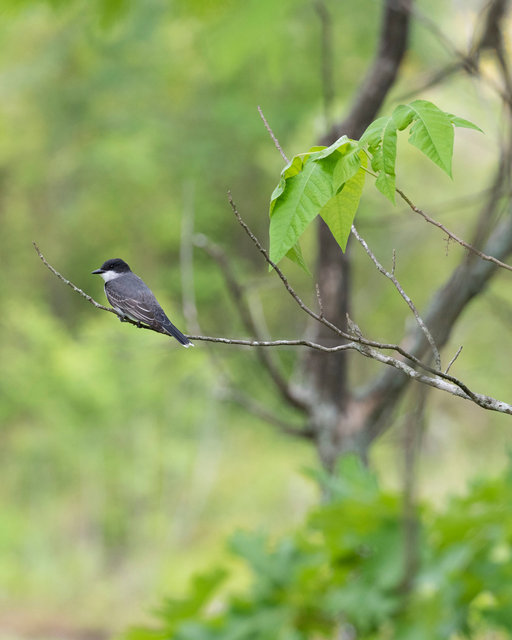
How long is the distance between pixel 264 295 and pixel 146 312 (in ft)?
36.7

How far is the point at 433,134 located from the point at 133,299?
0.85 metres

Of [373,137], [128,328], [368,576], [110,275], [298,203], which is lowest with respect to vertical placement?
[298,203]

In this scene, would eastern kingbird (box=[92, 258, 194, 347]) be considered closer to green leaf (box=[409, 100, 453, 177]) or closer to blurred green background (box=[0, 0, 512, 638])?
green leaf (box=[409, 100, 453, 177])

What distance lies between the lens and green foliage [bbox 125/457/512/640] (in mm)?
2469

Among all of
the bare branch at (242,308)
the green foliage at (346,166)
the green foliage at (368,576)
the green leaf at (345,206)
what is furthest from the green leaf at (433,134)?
the bare branch at (242,308)

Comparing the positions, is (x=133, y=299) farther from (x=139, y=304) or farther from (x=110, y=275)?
(x=110, y=275)

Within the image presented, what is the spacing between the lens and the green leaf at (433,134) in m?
1.06

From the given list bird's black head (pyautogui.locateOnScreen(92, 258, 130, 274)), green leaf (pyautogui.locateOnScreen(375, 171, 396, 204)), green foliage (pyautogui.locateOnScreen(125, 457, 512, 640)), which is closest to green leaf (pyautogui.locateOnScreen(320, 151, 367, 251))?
green leaf (pyautogui.locateOnScreen(375, 171, 396, 204))

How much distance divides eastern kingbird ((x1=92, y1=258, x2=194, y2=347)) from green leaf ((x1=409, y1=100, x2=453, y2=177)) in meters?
0.67

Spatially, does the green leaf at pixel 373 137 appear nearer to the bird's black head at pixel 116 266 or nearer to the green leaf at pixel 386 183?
the green leaf at pixel 386 183

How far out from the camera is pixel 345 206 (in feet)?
3.92

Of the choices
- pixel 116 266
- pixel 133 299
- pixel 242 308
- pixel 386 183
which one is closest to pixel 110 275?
pixel 116 266

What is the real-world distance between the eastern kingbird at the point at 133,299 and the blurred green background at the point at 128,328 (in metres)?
6.08

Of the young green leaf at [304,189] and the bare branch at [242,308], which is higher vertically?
the bare branch at [242,308]
